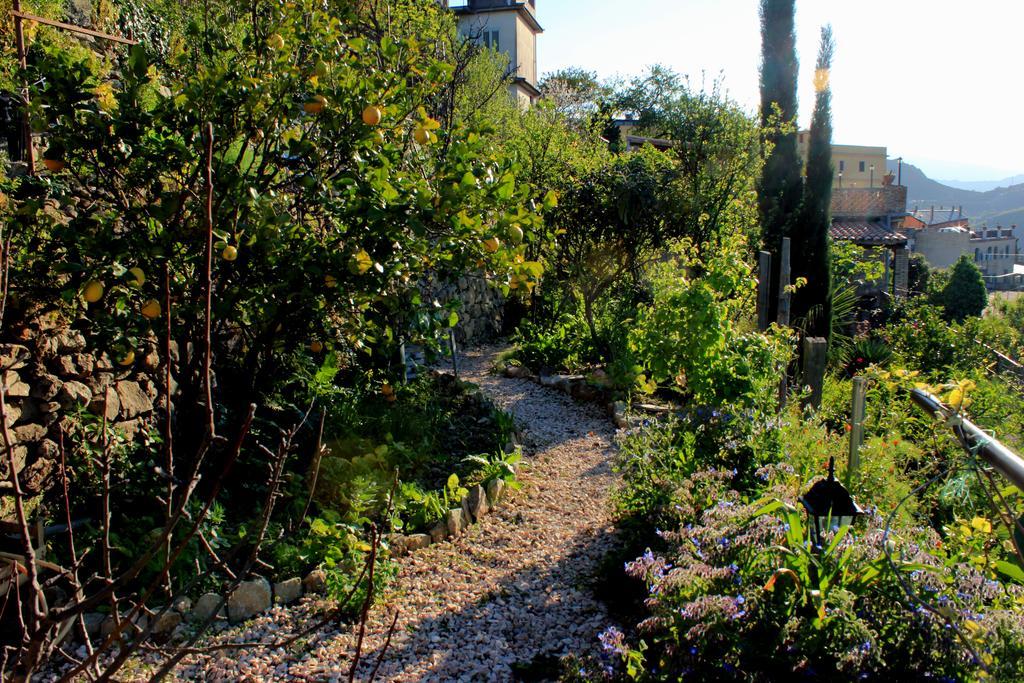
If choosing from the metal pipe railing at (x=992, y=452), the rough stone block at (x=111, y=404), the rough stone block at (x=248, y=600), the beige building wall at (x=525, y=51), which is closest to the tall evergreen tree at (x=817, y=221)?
the rough stone block at (x=248, y=600)

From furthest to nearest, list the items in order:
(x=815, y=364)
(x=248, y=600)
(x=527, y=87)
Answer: (x=527, y=87)
(x=815, y=364)
(x=248, y=600)

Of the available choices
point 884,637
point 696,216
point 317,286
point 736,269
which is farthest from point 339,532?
point 696,216

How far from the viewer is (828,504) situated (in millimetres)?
2748

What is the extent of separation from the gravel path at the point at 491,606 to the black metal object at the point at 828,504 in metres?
1.27

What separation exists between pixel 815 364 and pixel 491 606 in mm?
4320

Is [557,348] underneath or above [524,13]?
underneath

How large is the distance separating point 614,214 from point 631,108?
70.6ft

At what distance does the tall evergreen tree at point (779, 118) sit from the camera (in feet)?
44.9

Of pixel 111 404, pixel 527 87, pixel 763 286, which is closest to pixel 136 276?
pixel 111 404

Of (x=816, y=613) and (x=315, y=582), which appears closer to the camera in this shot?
(x=816, y=613)

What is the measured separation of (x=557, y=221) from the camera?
9.84 metres

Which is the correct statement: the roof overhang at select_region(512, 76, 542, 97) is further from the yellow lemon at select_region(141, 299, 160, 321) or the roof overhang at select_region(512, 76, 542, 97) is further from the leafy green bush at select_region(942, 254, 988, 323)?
the yellow lemon at select_region(141, 299, 160, 321)

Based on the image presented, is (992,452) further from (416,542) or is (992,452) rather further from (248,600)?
(416,542)

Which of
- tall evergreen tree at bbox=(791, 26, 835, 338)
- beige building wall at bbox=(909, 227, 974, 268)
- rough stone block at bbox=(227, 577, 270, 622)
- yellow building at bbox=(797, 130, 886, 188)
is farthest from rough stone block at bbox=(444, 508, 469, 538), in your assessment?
yellow building at bbox=(797, 130, 886, 188)
